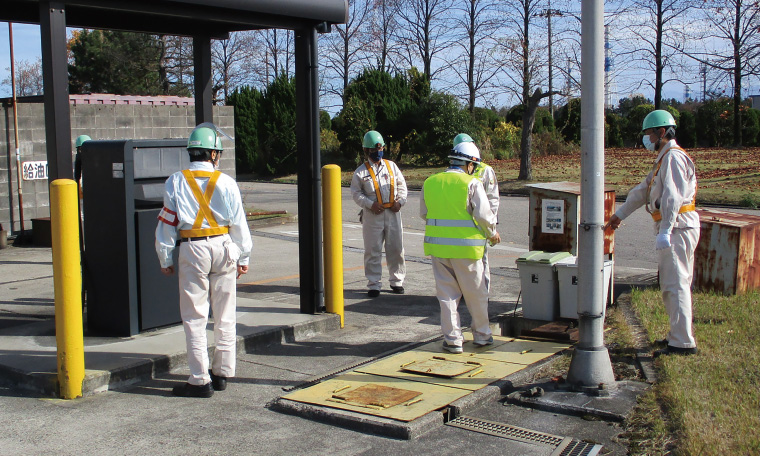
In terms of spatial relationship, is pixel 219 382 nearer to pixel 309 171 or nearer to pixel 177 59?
pixel 309 171

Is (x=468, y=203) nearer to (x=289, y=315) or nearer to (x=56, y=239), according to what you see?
(x=289, y=315)

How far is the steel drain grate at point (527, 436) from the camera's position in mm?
4711

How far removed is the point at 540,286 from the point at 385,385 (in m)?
Answer: 2.61

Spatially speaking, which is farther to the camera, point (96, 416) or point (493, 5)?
point (493, 5)

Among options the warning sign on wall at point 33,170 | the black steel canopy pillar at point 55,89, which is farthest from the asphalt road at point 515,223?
the black steel canopy pillar at point 55,89

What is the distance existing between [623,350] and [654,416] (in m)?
1.72

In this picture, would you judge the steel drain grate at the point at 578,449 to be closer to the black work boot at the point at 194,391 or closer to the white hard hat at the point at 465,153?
the black work boot at the point at 194,391

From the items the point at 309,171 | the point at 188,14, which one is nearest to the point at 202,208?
the point at 188,14

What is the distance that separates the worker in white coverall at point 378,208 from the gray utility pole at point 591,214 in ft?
13.2

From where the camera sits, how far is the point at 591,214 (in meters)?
5.63

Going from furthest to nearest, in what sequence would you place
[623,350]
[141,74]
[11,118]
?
[141,74] → [11,118] → [623,350]

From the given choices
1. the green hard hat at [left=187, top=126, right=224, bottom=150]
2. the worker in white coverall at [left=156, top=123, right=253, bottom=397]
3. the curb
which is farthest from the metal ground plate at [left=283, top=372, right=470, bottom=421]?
the green hard hat at [left=187, top=126, right=224, bottom=150]

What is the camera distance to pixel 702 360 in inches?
250

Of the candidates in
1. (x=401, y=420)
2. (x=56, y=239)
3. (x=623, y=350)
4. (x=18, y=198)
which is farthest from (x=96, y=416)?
(x=18, y=198)
